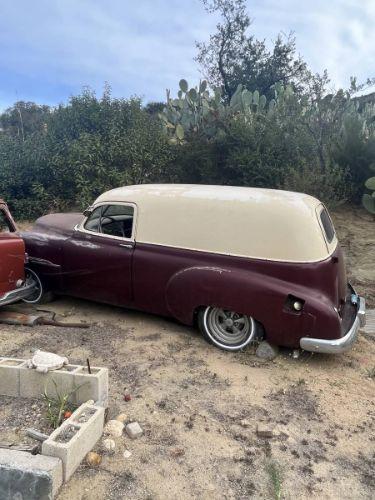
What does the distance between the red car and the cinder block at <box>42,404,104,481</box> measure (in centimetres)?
292

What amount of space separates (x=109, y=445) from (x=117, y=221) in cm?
341

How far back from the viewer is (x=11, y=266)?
230 inches

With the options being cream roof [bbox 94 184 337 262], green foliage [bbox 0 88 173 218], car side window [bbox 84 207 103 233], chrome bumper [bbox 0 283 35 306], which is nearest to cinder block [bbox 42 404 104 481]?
cream roof [bbox 94 184 337 262]

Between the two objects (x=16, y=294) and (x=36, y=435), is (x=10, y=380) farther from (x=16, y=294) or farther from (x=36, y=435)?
(x=16, y=294)

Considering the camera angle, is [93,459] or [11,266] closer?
[93,459]

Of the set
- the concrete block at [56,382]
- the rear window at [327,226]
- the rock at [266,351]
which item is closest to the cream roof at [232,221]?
the rear window at [327,226]

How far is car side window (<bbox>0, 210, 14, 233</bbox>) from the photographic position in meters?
6.23

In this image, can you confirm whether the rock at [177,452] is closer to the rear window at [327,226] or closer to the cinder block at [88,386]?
the cinder block at [88,386]

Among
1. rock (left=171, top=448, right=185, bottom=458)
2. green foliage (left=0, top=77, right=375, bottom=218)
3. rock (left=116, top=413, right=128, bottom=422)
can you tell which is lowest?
rock (left=171, top=448, right=185, bottom=458)

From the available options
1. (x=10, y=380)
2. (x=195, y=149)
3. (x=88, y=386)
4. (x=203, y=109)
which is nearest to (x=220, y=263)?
(x=88, y=386)

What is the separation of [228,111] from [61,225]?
274 inches

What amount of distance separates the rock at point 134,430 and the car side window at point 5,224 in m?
3.71

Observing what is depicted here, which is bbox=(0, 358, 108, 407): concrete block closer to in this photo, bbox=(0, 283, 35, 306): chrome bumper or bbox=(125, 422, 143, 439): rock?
Answer: bbox=(125, 422, 143, 439): rock

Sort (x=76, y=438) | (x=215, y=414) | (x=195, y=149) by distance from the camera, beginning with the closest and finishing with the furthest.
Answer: (x=76, y=438)
(x=215, y=414)
(x=195, y=149)
